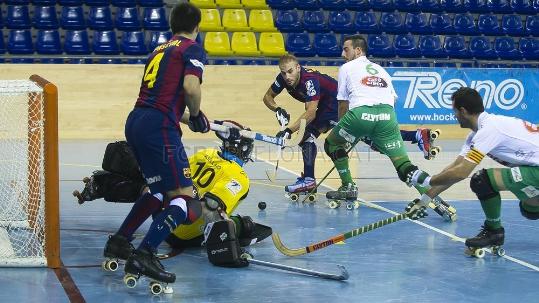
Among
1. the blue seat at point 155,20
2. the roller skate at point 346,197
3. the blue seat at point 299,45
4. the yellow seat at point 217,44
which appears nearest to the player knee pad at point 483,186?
the roller skate at point 346,197

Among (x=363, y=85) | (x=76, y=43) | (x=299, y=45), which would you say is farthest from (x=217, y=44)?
(x=363, y=85)

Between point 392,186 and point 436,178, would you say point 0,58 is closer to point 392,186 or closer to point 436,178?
point 392,186

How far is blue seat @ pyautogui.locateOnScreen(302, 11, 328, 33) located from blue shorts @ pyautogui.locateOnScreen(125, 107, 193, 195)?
12.3 m

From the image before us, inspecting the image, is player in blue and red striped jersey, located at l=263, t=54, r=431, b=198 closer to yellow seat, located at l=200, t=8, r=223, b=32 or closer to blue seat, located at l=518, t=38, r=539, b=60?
yellow seat, located at l=200, t=8, r=223, b=32

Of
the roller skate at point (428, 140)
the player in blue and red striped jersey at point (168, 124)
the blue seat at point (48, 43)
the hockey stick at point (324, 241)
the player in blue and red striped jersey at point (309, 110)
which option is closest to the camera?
the player in blue and red striped jersey at point (168, 124)

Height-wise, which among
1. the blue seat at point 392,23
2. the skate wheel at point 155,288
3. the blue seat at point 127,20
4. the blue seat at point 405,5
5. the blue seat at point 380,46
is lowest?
the skate wheel at point 155,288

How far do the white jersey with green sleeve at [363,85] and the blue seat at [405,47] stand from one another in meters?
9.41

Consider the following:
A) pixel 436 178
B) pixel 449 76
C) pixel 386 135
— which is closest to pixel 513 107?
pixel 449 76

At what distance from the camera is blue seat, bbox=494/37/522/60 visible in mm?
18078

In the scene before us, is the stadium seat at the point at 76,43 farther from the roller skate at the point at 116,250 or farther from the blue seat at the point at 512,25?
the roller skate at the point at 116,250

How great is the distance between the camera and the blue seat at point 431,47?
1764cm

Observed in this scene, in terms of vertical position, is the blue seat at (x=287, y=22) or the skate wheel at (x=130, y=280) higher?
the blue seat at (x=287, y=22)

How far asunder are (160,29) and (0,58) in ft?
10.5

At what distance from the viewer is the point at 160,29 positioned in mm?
16250
